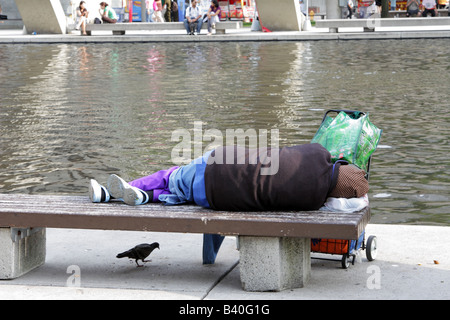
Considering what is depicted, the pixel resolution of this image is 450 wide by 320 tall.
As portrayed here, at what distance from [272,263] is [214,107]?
778cm

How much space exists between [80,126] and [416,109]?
465 centimetres

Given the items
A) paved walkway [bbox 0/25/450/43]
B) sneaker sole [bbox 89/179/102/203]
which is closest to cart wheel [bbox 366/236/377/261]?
sneaker sole [bbox 89/179/102/203]

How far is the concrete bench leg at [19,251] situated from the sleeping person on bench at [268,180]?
617mm

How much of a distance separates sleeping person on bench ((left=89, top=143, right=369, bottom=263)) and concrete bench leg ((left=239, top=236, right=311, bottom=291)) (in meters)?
0.20

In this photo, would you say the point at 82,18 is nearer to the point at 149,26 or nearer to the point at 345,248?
the point at 149,26

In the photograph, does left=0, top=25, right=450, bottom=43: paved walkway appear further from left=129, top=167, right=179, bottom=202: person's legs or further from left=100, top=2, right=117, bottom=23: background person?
left=129, top=167, right=179, bottom=202: person's legs

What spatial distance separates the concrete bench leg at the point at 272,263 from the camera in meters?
4.05

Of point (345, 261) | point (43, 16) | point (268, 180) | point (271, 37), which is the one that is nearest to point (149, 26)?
point (43, 16)

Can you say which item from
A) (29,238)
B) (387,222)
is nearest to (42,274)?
(29,238)

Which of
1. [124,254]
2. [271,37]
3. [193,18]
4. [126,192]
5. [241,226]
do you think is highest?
[193,18]

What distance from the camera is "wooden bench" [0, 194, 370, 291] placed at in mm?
3941

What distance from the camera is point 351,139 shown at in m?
4.75

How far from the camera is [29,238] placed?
4.50 meters
